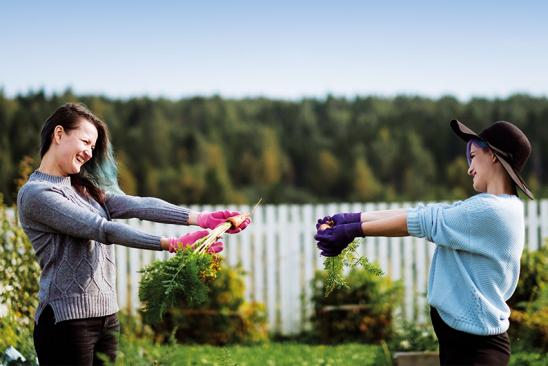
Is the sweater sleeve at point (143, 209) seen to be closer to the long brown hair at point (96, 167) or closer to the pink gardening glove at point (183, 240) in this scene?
the long brown hair at point (96, 167)

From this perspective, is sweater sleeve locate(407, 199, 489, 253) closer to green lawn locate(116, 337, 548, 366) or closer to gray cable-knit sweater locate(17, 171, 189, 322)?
gray cable-knit sweater locate(17, 171, 189, 322)

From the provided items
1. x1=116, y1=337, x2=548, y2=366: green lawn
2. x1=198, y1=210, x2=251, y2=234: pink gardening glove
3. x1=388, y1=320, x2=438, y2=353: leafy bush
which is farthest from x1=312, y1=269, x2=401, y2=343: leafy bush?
x1=198, y1=210, x2=251, y2=234: pink gardening glove

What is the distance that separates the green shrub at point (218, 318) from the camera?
677 centimetres

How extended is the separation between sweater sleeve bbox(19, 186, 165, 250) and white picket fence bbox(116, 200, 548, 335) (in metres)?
4.88

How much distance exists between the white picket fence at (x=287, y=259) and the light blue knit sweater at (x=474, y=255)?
5.07m

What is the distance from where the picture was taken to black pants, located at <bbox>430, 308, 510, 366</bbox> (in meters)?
2.54

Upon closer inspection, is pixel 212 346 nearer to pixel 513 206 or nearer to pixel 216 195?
pixel 513 206

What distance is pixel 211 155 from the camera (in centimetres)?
2584

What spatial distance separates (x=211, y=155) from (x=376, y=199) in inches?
236

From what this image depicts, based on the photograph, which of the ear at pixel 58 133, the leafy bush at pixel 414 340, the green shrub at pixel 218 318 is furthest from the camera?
the green shrub at pixel 218 318

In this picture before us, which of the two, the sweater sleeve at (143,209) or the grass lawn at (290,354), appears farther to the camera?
the grass lawn at (290,354)

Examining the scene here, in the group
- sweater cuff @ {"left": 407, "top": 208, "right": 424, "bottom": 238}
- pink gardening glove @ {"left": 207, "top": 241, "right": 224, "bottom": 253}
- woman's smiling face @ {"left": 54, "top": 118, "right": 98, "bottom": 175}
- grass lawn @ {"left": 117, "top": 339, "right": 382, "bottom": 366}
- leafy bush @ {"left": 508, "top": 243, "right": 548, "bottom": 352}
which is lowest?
grass lawn @ {"left": 117, "top": 339, "right": 382, "bottom": 366}

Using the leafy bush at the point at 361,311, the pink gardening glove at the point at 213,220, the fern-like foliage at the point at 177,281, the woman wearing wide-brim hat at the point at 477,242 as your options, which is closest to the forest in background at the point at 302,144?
the leafy bush at the point at 361,311

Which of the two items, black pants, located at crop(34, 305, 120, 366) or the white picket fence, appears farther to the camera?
the white picket fence
